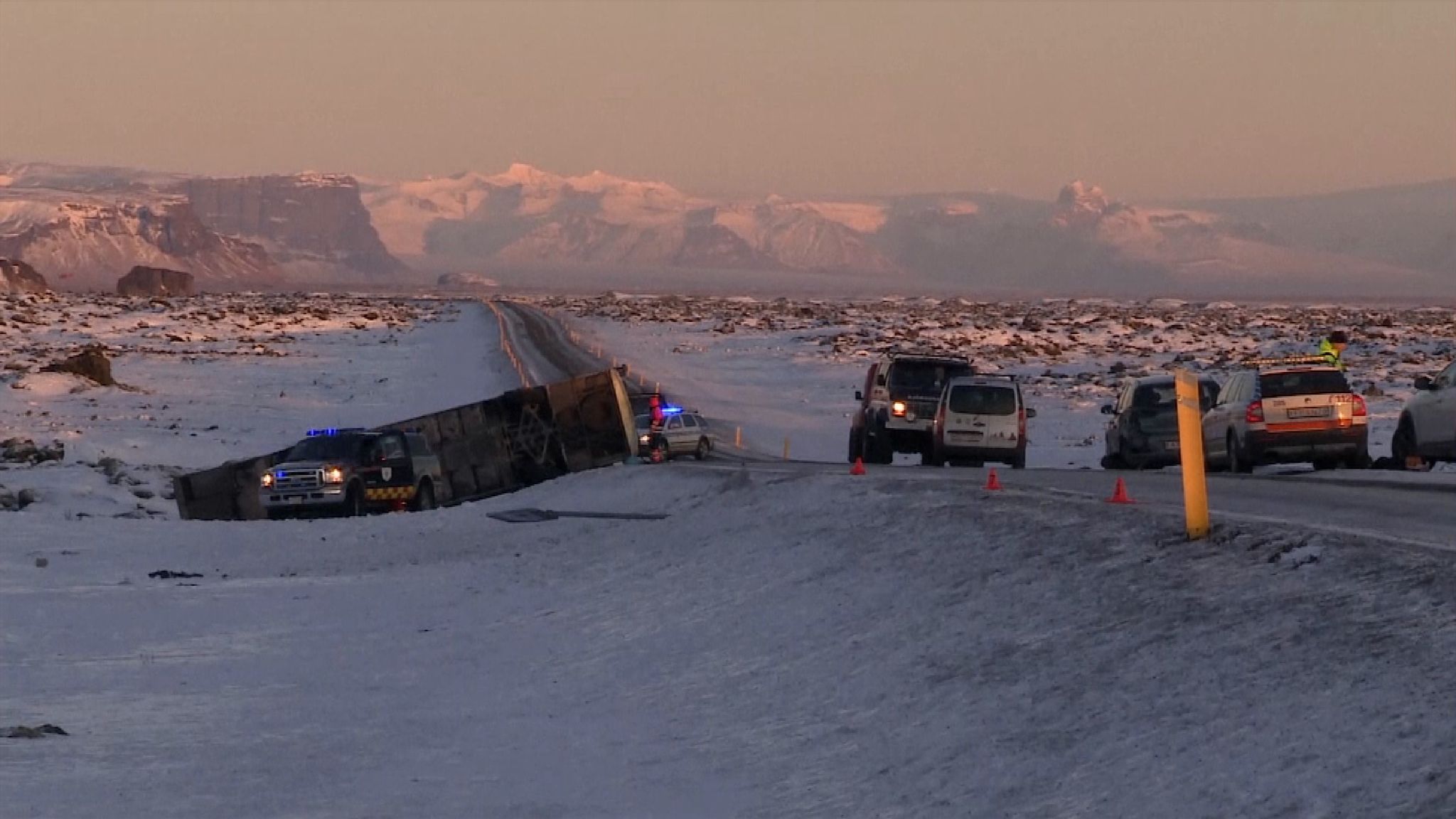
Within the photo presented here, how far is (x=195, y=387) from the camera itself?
69.6 metres

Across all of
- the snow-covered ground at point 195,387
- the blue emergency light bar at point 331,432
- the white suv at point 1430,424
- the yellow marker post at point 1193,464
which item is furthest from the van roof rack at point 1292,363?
the snow-covered ground at point 195,387

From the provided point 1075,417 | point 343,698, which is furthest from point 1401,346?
point 343,698

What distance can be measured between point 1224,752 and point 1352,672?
3.35ft

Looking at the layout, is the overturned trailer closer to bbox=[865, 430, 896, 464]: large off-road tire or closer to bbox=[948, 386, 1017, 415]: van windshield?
bbox=[865, 430, 896, 464]: large off-road tire

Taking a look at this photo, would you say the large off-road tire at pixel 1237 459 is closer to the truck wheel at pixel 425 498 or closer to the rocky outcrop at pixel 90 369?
the truck wheel at pixel 425 498

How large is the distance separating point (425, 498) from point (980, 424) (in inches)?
371

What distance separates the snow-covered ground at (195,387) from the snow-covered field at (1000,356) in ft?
31.4

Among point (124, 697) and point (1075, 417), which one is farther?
point (1075, 417)

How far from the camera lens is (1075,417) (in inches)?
2270

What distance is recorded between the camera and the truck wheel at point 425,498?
3144 centimetres

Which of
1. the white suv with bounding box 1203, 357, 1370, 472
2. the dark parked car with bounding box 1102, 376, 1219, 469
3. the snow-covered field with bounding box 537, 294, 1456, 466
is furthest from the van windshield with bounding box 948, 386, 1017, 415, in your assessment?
the snow-covered field with bounding box 537, 294, 1456, 466

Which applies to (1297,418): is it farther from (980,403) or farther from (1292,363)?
(980,403)

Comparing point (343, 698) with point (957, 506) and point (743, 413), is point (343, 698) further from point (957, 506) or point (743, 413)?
point (743, 413)

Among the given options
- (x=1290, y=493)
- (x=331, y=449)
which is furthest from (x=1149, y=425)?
(x=331, y=449)
